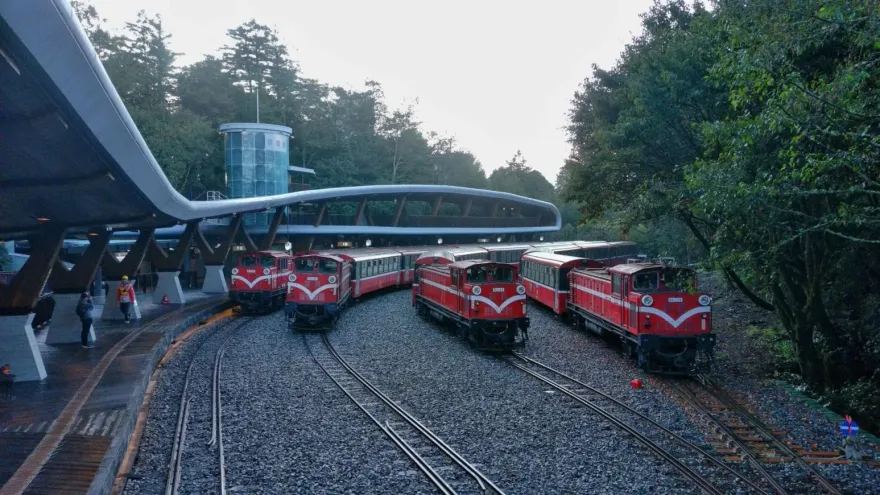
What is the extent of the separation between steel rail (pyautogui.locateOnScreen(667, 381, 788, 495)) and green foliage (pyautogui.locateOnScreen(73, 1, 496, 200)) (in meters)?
37.9

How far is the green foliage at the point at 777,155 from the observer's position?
10.0 meters

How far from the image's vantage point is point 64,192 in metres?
13.3

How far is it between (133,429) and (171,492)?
10.5 feet

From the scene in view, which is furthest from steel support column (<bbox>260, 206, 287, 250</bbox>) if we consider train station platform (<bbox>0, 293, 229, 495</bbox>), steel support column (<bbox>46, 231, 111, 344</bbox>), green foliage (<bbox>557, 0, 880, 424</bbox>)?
green foliage (<bbox>557, 0, 880, 424</bbox>)

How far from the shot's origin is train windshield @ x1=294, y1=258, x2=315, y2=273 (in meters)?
22.2

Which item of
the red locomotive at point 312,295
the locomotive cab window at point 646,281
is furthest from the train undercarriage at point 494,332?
the red locomotive at point 312,295

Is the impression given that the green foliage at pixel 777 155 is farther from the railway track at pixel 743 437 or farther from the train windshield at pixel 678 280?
the railway track at pixel 743 437

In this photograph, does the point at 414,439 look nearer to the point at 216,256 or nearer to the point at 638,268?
the point at 638,268

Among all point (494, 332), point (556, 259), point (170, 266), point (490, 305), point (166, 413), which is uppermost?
point (556, 259)

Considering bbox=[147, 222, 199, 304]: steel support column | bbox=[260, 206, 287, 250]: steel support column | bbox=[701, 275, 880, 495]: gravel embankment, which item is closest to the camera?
bbox=[701, 275, 880, 495]: gravel embankment

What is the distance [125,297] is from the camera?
22281 millimetres

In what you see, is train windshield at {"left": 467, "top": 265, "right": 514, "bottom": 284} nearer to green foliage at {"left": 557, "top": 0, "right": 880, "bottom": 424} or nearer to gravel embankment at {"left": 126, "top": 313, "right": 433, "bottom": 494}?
green foliage at {"left": 557, "top": 0, "right": 880, "bottom": 424}

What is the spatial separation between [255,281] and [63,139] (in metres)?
16.3

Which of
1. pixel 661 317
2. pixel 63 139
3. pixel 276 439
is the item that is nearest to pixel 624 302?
pixel 661 317
